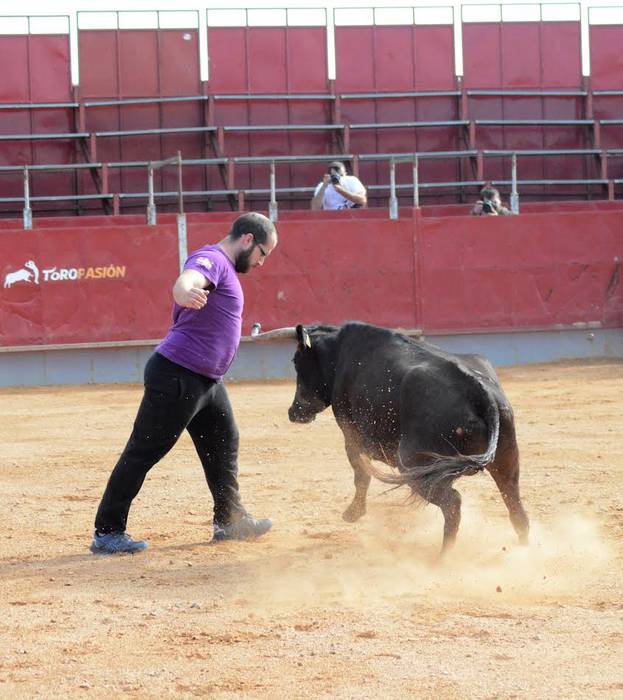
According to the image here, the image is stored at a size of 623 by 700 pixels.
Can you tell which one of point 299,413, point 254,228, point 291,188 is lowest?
point 299,413

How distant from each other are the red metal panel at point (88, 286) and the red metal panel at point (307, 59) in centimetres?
727

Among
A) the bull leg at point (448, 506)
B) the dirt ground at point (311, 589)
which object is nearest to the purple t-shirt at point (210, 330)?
the dirt ground at point (311, 589)

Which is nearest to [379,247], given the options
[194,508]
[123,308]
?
[123,308]

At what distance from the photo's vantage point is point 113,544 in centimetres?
577

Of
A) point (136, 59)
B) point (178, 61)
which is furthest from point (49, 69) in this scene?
point (178, 61)

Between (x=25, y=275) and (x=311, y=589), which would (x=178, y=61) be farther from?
(x=311, y=589)

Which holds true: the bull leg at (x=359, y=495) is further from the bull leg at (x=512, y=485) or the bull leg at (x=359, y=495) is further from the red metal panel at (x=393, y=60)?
the red metal panel at (x=393, y=60)

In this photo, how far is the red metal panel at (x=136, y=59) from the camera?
20.8 metres

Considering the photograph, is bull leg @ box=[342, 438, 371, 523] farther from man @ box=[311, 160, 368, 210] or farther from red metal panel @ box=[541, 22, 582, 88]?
red metal panel @ box=[541, 22, 582, 88]

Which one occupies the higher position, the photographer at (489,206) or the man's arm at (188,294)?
the photographer at (489,206)

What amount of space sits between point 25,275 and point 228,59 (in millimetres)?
7851

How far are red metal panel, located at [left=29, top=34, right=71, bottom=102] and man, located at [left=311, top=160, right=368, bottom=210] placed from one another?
6852 millimetres

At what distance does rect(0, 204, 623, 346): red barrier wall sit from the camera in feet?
47.8

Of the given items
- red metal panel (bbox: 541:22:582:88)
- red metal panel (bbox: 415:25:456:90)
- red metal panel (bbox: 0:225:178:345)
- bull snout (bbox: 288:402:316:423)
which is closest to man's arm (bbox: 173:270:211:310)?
bull snout (bbox: 288:402:316:423)
